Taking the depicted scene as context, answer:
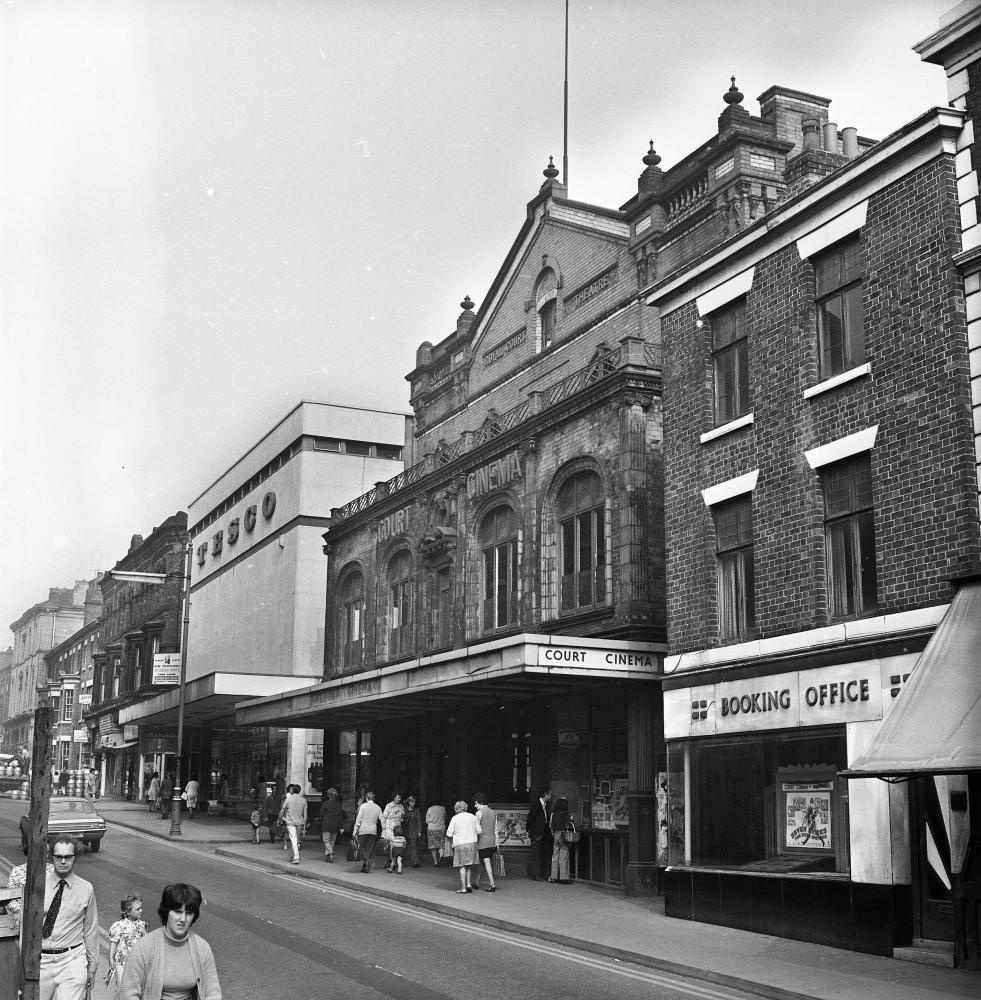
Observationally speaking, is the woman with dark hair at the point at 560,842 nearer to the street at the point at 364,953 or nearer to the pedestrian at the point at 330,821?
the street at the point at 364,953

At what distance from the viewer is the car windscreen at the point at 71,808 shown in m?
27.3

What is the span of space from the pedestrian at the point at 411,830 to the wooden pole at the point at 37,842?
18.4 metres

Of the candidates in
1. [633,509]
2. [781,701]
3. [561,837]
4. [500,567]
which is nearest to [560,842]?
[561,837]

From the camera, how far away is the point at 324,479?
45.3 meters

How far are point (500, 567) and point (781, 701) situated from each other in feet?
36.2

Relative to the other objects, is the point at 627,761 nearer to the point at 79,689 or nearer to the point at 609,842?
the point at 609,842

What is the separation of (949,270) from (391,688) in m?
14.0

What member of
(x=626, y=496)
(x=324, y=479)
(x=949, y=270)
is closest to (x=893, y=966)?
(x=949, y=270)

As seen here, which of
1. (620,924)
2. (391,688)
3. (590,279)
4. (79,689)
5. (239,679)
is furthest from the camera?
(79,689)

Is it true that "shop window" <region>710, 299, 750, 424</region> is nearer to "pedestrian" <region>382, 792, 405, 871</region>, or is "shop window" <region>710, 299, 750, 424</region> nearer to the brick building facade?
"pedestrian" <region>382, 792, 405, 871</region>

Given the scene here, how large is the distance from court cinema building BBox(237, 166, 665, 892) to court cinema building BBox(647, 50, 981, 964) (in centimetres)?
263

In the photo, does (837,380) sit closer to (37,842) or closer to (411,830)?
(37,842)

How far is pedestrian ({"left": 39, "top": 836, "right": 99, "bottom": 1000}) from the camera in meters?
7.68

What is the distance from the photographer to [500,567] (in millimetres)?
26078
